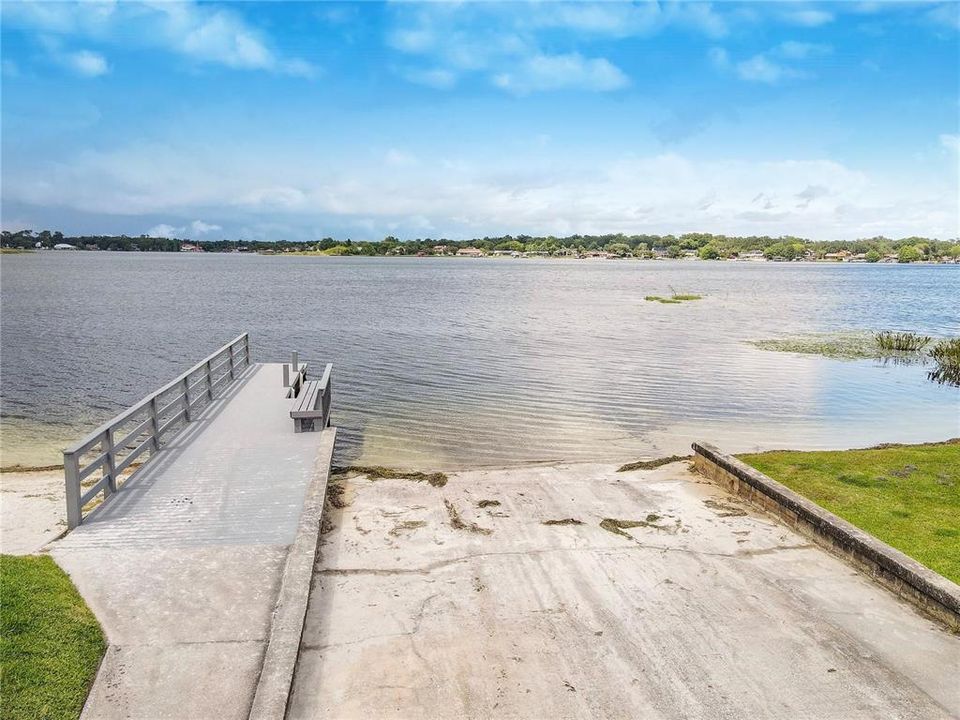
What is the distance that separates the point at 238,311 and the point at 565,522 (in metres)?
39.7

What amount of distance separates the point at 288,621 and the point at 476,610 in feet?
5.18

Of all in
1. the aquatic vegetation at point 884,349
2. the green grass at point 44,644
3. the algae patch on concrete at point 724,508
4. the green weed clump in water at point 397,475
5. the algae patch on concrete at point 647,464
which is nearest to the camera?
the green grass at point 44,644

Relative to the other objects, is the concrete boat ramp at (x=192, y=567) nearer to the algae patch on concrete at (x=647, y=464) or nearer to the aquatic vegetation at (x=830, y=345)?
the algae patch on concrete at (x=647, y=464)

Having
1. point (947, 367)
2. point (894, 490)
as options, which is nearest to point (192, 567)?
point (894, 490)

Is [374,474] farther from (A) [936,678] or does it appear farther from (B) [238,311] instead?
(B) [238,311]

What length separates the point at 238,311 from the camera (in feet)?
143

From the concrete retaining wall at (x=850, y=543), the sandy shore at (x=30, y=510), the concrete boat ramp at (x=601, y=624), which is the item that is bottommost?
the sandy shore at (x=30, y=510)

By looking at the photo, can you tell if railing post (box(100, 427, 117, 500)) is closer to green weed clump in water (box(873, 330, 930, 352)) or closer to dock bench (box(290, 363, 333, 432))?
dock bench (box(290, 363, 333, 432))

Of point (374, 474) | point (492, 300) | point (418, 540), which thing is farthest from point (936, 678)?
point (492, 300)

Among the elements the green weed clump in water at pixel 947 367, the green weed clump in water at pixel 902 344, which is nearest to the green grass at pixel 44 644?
the green weed clump in water at pixel 947 367

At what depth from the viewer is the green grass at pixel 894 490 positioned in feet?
24.3

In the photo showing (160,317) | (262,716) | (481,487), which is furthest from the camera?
(160,317)

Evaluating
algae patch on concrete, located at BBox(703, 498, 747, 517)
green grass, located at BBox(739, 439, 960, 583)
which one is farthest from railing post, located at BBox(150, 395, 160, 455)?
green grass, located at BBox(739, 439, 960, 583)

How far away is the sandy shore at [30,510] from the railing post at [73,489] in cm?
40
